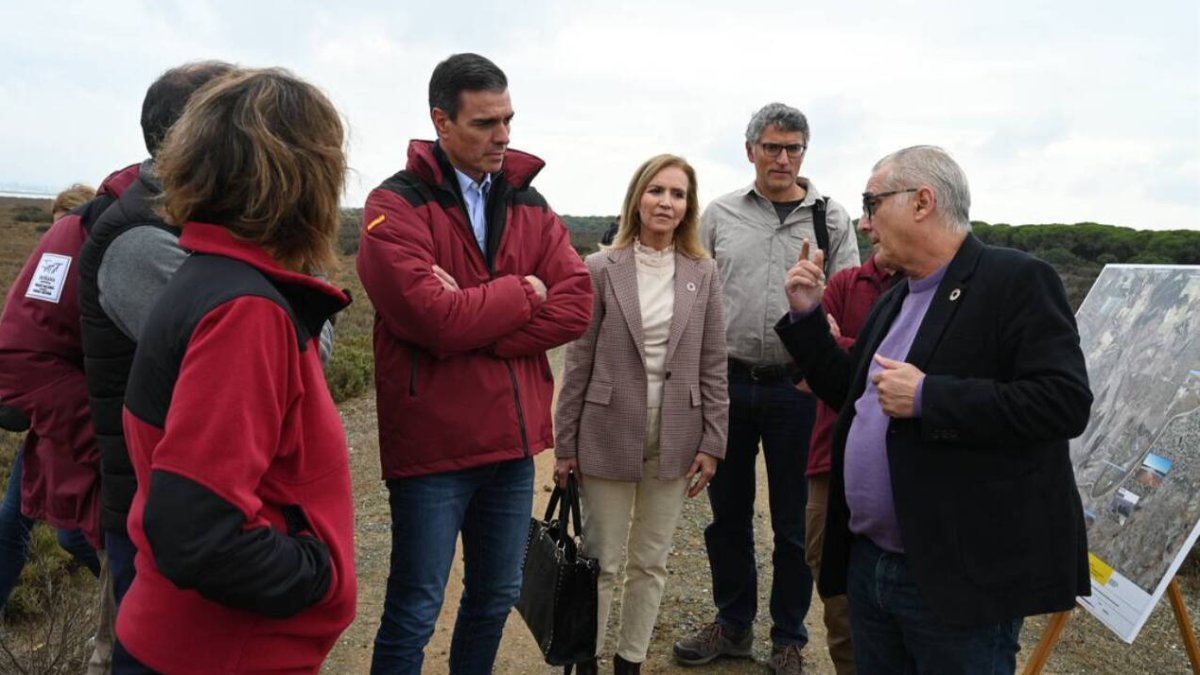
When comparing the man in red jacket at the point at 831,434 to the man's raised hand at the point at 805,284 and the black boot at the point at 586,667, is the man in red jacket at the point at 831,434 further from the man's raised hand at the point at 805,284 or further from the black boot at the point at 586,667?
the black boot at the point at 586,667

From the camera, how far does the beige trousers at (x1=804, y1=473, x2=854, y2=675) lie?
135 inches

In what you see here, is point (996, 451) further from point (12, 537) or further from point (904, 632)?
point (12, 537)

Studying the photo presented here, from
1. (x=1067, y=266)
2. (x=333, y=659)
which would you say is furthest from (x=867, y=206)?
(x=1067, y=266)

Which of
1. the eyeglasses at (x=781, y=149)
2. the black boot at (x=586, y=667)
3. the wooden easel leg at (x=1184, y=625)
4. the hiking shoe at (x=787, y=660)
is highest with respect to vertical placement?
the eyeglasses at (x=781, y=149)

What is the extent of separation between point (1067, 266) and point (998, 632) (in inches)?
837

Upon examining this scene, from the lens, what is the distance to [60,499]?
2.50 m

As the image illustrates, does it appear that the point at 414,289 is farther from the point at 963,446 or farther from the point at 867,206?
the point at 963,446

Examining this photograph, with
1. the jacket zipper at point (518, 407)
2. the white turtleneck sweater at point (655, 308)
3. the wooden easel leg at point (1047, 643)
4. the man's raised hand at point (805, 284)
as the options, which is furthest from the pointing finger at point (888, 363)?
the wooden easel leg at point (1047, 643)

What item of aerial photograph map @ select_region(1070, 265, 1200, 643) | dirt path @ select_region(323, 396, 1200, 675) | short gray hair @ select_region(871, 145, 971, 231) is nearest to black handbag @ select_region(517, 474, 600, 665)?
dirt path @ select_region(323, 396, 1200, 675)

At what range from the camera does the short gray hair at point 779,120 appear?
3.94 m

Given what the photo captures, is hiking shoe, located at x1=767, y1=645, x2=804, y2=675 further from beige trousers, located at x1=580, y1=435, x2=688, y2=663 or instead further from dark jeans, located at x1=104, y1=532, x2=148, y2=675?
dark jeans, located at x1=104, y1=532, x2=148, y2=675

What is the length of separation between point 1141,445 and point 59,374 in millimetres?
4004

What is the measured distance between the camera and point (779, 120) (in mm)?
3945

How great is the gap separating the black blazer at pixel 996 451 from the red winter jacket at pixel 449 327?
1250 millimetres
